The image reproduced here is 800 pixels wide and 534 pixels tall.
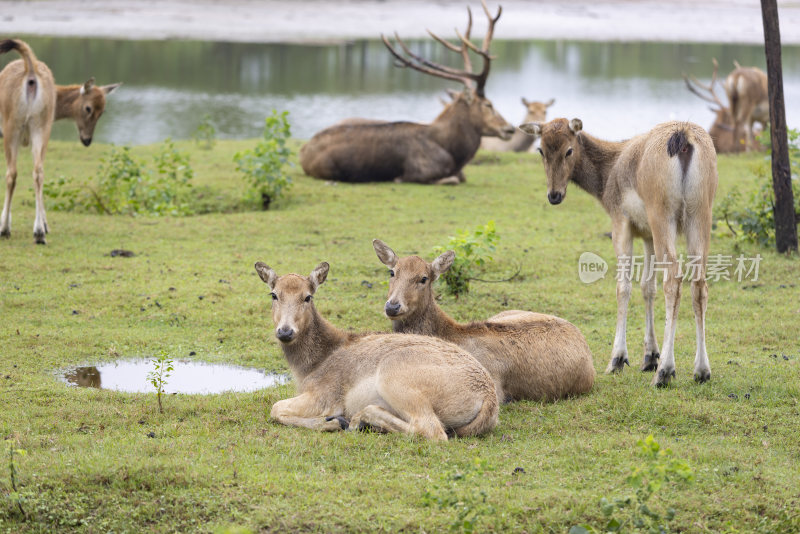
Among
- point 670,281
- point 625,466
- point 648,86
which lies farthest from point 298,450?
point 648,86

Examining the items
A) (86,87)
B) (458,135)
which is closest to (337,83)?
(458,135)

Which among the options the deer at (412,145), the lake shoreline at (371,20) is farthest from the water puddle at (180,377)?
the lake shoreline at (371,20)

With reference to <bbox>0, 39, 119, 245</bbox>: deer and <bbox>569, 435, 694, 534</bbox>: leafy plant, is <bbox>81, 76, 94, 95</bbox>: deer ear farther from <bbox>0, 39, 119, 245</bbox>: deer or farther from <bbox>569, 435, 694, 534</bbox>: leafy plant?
<bbox>569, 435, 694, 534</bbox>: leafy plant

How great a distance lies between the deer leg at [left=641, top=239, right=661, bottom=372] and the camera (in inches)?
302

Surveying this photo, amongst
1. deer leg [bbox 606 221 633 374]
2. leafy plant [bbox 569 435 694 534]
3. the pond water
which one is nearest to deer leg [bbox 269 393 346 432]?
leafy plant [bbox 569 435 694 534]

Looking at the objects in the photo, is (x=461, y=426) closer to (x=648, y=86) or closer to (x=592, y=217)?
(x=592, y=217)

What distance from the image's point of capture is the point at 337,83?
3177 centimetres

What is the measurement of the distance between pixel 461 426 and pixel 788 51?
4735cm

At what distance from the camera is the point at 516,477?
17.5 ft

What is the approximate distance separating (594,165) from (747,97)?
12.6 meters

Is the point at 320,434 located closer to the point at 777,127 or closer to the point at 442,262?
the point at 442,262

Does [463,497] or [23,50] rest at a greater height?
[23,50]

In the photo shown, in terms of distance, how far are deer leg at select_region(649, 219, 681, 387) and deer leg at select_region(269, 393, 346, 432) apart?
2351 mm

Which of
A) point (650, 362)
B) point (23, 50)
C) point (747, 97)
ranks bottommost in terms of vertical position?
point (650, 362)
